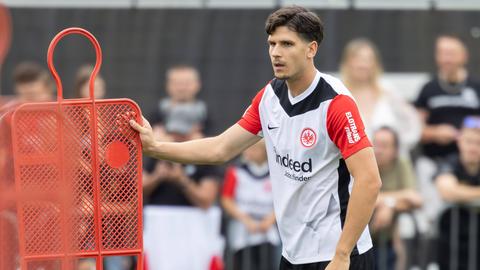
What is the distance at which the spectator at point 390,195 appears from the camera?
8695mm

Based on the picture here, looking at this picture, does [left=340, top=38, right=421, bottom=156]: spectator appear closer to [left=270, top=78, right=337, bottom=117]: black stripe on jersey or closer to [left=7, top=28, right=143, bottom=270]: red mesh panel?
[left=270, top=78, right=337, bottom=117]: black stripe on jersey

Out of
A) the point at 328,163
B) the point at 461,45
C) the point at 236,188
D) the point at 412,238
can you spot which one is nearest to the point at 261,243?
the point at 236,188

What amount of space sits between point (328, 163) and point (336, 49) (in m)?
3.80

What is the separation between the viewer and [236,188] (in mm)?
9031

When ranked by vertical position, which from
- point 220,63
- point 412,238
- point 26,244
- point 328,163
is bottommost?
point 412,238

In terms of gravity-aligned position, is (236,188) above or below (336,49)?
below

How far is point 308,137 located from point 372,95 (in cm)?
338

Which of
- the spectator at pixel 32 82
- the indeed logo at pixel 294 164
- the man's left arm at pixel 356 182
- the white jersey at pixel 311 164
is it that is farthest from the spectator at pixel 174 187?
the man's left arm at pixel 356 182

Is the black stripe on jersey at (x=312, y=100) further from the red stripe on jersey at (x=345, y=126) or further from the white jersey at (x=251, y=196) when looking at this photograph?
the white jersey at (x=251, y=196)

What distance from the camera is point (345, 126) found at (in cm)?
547

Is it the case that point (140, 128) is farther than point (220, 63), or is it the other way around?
point (220, 63)

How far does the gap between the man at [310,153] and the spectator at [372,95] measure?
302cm

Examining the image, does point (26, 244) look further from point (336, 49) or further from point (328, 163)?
point (336, 49)

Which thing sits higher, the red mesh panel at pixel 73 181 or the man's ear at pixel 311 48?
the man's ear at pixel 311 48
